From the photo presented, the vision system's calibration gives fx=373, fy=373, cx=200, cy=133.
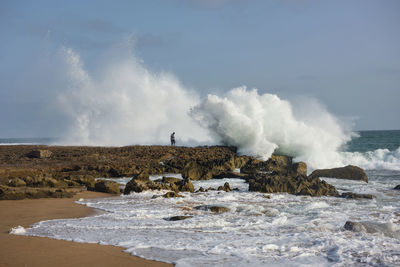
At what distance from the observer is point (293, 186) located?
12.3 m

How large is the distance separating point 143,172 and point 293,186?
17.5ft

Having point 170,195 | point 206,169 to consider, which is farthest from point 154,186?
point 206,169

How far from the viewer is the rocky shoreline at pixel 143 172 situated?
39.2ft

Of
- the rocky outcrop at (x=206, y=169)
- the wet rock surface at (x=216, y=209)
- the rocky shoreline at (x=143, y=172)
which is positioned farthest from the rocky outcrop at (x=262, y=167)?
the wet rock surface at (x=216, y=209)

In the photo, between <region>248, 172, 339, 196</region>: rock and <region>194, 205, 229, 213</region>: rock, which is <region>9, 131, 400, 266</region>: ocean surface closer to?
<region>194, 205, 229, 213</region>: rock

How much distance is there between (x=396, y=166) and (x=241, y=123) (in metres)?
10.4

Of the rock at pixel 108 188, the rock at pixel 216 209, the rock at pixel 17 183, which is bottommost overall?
the rock at pixel 216 209

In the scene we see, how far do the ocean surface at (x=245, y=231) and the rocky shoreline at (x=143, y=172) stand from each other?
4.68ft

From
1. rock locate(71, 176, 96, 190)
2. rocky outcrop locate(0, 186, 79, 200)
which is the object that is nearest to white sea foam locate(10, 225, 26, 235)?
rocky outcrop locate(0, 186, 79, 200)

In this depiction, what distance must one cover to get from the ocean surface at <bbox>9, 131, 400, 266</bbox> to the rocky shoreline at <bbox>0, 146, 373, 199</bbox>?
1.43 metres

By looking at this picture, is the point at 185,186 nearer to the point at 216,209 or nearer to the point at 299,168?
the point at 216,209

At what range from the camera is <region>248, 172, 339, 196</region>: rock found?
1189 cm

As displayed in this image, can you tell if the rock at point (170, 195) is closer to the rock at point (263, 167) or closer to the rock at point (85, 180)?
the rock at point (85, 180)

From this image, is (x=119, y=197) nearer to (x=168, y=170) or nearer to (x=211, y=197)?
(x=211, y=197)
